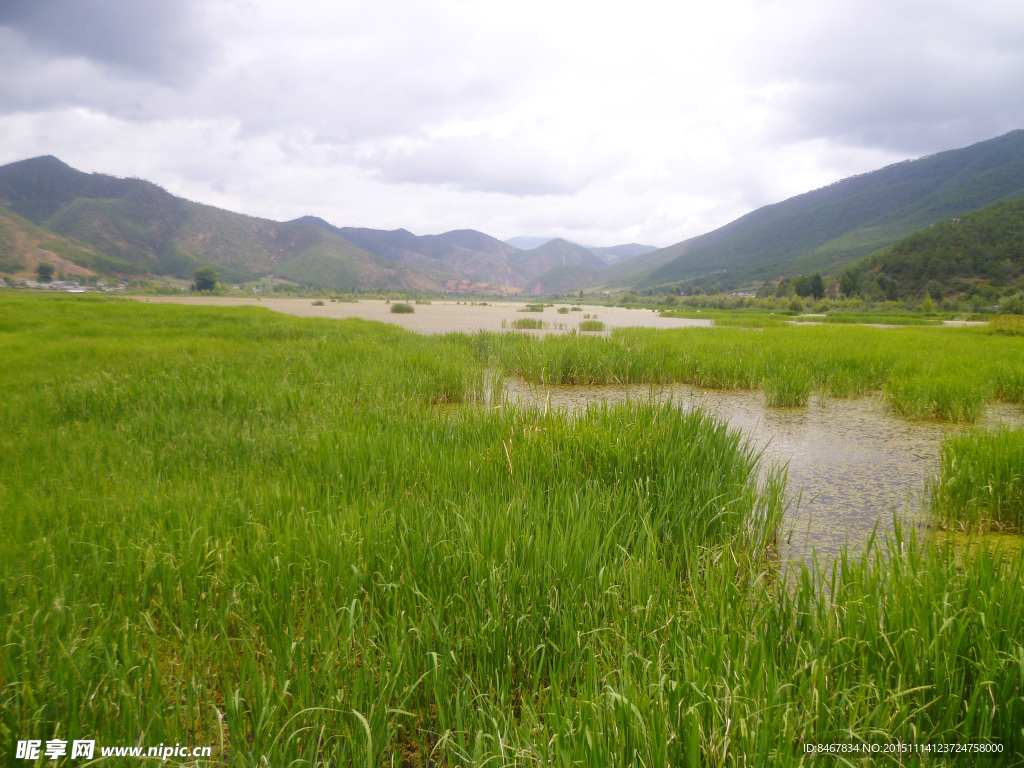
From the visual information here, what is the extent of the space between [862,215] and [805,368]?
168308mm

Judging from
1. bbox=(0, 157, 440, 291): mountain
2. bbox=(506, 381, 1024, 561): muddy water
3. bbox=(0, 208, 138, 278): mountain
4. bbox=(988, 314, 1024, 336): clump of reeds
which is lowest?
bbox=(506, 381, 1024, 561): muddy water

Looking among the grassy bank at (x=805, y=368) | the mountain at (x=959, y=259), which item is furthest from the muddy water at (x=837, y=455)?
the mountain at (x=959, y=259)

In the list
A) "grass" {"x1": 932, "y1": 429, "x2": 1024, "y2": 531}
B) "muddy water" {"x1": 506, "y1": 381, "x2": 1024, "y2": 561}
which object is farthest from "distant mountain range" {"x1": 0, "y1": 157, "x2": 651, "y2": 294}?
"grass" {"x1": 932, "y1": 429, "x2": 1024, "y2": 531}

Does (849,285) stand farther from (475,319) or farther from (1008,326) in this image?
(475,319)

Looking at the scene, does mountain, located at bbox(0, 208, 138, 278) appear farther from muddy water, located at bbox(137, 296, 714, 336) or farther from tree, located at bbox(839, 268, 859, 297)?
tree, located at bbox(839, 268, 859, 297)

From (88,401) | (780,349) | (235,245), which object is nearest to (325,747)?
(88,401)

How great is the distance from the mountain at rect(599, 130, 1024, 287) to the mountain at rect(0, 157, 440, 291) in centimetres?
8554

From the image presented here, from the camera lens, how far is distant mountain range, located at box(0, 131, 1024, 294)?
9650 cm

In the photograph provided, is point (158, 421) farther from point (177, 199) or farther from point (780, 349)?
point (177, 199)

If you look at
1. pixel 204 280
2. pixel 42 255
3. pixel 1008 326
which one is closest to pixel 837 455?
pixel 1008 326

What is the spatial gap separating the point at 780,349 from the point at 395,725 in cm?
1019

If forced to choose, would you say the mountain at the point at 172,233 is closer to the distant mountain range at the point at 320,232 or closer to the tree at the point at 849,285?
the distant mountain range at the point at 320,232

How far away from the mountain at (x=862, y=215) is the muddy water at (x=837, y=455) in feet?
325

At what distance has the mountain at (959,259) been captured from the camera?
40938 millimetres
